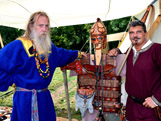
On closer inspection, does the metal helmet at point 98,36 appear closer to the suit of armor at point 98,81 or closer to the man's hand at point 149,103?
the suit of armor at point 98,81

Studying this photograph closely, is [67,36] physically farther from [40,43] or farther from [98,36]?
[40,43]

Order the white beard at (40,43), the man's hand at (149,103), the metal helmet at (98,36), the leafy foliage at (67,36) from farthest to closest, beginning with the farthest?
the leafy foliage at (67,36)
the metal helmet at (98,36)
the white beard at (40,43)
the man's hand at (149,103)

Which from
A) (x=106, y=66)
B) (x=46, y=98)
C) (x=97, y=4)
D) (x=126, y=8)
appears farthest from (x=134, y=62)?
(x=126, y=8)

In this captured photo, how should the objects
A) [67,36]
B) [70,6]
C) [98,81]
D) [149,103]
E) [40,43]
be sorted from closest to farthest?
[149,103], [40,43], [98,81], [70,6], [67,36]

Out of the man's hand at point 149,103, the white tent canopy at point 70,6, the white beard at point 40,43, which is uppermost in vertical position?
the white tent canopy at point 70,6

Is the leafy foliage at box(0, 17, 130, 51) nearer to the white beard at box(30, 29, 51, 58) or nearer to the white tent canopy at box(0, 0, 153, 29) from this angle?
the white tent canopy at box(0, 0, 153, 29)

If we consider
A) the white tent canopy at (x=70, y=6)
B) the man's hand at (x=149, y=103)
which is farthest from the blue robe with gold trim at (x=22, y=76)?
the white tent canopy at (x=70, y=6)

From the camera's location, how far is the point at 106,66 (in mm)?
2168

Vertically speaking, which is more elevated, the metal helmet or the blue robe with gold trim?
the metal helmet

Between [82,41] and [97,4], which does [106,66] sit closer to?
[97,4]

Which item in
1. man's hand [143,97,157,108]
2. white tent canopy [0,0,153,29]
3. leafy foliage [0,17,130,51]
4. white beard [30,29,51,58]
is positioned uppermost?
leafy foliage [0,17,130,51]

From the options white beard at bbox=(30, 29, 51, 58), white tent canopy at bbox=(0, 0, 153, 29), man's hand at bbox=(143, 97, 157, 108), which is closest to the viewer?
man's hand at bbox=(143, 97, 157, 108)

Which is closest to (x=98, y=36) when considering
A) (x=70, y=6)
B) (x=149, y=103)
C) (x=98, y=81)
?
(x=98, y=81)

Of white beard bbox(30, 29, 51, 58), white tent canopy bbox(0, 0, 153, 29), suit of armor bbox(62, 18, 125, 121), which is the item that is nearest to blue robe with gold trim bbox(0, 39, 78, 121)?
white beard bbox(30, 29, 51, 58)
